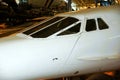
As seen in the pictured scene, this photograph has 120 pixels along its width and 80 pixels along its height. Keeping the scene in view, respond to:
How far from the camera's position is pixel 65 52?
5637mm

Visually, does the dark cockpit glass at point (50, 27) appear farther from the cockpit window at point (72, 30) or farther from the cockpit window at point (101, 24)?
the cockpit window at point (101, 24)

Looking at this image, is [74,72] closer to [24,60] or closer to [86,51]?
[86,51]

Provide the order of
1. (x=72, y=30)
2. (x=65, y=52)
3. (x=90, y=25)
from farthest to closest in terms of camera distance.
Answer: (x=90, y=25) < (x=72, y=30) < (x=65, y=52)

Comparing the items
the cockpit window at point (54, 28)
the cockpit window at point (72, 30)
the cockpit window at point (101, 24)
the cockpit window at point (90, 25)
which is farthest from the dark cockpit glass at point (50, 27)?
the cockpit window at point (101, 24)

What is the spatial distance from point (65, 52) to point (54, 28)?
25.3 inches

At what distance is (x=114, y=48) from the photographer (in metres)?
5.99

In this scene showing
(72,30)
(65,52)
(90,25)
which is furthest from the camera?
(90,25)

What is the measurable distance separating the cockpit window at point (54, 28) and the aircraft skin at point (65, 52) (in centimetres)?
7

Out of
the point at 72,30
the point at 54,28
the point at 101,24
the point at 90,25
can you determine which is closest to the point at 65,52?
the point at 72,30

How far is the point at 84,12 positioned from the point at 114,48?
3.63ft

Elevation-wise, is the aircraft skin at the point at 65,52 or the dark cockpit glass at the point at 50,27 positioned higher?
the dark cockpit glass at the point at 50,27

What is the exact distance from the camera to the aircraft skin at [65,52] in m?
5.34

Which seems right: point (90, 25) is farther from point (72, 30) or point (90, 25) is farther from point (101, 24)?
point (72, 30)

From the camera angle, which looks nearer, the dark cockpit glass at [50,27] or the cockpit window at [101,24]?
the dark cockpit glass at [50,27]
